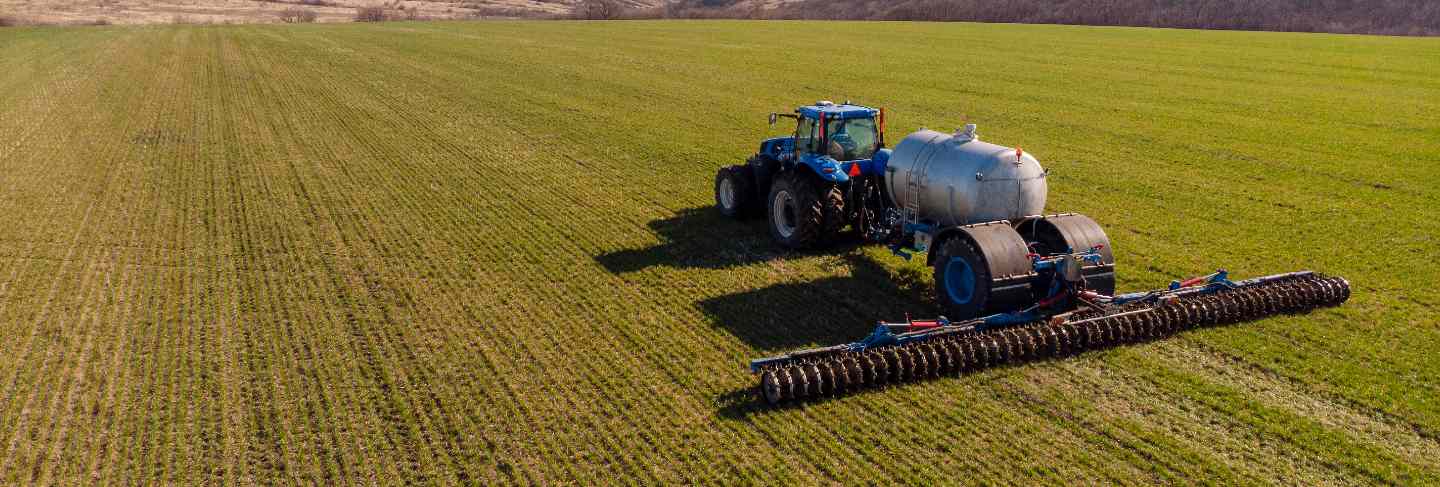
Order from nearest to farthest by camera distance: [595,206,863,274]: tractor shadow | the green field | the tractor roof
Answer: the green field → [595,206,863,274]: tractor shadow → the tractor roof

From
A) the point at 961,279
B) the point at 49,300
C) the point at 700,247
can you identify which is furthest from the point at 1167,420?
the point at 49,300

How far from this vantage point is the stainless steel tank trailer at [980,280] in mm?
10586

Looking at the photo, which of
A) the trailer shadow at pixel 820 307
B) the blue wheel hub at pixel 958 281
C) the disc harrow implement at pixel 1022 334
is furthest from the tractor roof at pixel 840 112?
the disc harrow implement at pixel 1022 334

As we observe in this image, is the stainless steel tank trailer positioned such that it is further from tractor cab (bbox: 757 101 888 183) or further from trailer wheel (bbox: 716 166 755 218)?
trailer wheel (bbox: 716 166 755 218)

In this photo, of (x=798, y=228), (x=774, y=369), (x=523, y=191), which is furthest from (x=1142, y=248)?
(x=523, y=191)

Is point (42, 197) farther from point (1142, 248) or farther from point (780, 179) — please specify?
point (1142, 248)

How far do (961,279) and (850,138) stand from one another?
4.01 metres

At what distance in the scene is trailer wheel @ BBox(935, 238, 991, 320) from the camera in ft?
37.5

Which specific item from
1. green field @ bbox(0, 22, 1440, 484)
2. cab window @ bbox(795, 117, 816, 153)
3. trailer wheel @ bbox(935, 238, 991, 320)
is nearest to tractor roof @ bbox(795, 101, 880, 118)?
cab window @ bbox(795, 117, 816, 153)

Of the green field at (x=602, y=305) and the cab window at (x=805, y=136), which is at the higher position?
the cab window at (x=805, y=136)

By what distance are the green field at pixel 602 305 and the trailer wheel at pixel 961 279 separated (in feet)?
2.56

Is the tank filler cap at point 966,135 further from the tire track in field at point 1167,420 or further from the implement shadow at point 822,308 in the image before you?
the tire track in field at point 1167,420

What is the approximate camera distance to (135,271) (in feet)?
48.6

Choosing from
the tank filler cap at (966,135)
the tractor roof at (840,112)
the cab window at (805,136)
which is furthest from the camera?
the cab window at (805,136)
